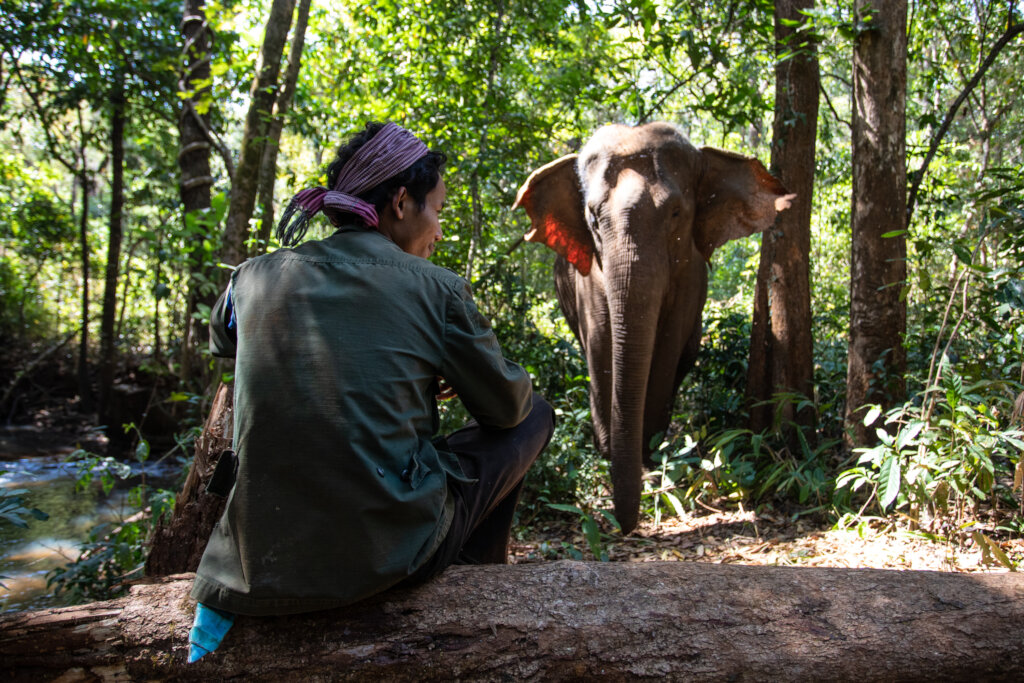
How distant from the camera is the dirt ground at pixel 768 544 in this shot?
12.1 feet

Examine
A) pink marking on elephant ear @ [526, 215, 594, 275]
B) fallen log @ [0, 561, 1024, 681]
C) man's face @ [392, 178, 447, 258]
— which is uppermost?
pink marking on elephant ear @ [526, 215, 594, 275]

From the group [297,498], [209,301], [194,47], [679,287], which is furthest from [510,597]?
[194,47]

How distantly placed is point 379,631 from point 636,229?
11.2ft

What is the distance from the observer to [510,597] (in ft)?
7.23

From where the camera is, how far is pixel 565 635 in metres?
2.10

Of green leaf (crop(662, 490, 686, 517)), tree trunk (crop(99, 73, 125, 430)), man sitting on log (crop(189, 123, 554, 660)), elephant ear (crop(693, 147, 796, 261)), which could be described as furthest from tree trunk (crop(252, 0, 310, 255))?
tree trunk (crop(99, 73, 125, 430))

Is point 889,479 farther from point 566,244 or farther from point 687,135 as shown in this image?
point 687,135

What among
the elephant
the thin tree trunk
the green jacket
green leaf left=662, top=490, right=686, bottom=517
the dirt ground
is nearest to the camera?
the green jacket

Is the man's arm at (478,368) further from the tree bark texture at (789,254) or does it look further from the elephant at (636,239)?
the tree bark texture at (789,254)

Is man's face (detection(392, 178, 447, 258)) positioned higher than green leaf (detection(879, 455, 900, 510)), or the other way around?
man's face (detection(392, 178, 447, 258))

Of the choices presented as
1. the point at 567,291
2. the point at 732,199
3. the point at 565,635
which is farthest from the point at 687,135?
the point at 565,635

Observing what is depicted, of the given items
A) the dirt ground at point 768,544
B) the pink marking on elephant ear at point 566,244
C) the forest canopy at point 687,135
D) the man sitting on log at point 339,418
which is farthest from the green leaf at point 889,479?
the pink marking on elephant ear at point 566,244

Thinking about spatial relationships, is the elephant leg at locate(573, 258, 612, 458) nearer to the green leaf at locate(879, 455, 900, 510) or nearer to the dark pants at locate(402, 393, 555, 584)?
the green leaf at locate(879, 455, 900, 510)

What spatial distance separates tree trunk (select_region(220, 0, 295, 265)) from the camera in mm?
5828
